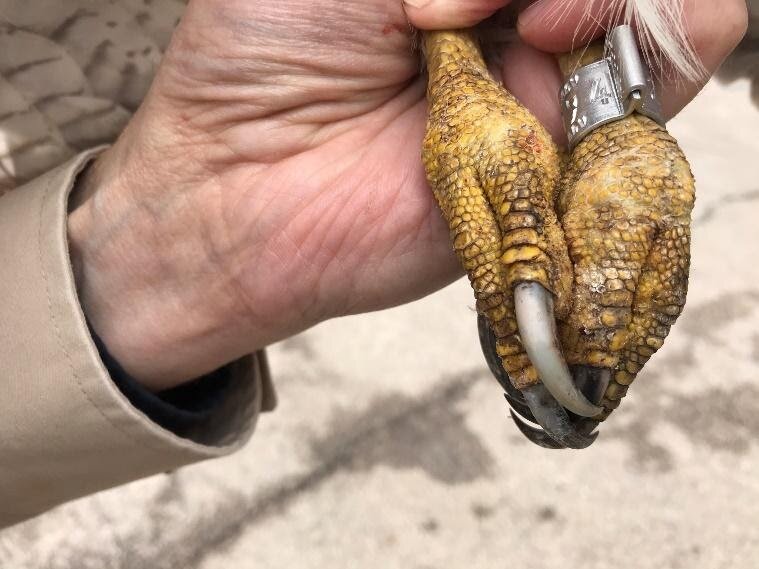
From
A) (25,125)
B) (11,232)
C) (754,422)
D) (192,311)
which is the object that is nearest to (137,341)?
(192,311)

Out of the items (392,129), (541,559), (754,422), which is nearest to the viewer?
(392,129)

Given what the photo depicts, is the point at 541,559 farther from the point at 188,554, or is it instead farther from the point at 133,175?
the point at 133,175

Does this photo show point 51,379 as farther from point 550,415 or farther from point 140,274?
point 550,415

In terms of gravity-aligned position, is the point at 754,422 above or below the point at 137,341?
below

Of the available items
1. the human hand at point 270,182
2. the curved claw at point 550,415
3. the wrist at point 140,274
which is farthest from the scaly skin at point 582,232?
the wrist at point 140,274

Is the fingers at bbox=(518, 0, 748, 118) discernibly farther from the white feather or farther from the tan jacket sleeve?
the tan jacket sleeve

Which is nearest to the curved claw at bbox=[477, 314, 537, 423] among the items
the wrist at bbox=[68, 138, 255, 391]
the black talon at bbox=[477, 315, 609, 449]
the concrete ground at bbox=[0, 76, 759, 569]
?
the black talon at bbox=[477, 315, 609, 449]

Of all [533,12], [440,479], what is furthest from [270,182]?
[440,479]

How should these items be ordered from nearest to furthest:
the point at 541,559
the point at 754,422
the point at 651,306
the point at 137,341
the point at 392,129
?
1. the point at 651,306
2. the point at 392,129
3. the point at 137,341
4. the point at 541,559
5. the point at 754,422
